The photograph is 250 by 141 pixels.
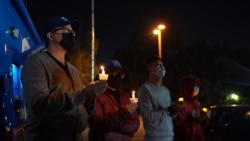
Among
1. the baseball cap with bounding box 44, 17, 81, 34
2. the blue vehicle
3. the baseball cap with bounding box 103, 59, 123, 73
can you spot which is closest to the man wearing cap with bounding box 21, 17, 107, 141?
the baseball cap with bounding box 44, 17, 81, 34

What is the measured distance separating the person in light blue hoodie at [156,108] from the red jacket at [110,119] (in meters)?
0.50

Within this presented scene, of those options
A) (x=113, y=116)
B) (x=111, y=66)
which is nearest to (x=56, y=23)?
(x=113, y=116)

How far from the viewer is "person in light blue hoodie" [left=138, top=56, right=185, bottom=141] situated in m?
5.51

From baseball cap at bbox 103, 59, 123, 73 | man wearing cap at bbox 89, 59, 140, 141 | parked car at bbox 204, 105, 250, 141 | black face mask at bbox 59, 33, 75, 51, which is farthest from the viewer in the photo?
parked car at bbox 204, 105, 250, 141

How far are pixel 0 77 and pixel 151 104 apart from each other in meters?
2.23

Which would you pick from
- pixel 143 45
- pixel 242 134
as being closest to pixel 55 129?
pixel 242 134

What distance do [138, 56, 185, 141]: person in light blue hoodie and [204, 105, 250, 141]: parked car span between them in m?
4.51

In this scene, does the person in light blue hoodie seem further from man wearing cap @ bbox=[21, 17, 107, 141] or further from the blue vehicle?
man wearing cap @ bbox=[21, 17, 107, 141]

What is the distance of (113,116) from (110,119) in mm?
45

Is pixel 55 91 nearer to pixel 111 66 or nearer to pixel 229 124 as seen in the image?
pixel 111 66

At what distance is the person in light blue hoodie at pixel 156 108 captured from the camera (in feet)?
18.1

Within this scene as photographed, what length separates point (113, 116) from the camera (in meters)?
4.79

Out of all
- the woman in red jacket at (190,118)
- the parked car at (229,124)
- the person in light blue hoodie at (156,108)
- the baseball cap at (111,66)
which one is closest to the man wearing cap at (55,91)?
the baseball cap at (111,66)

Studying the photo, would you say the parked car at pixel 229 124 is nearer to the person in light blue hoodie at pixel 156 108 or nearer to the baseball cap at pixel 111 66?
the person in light blue hoodie at pixel 156 108
